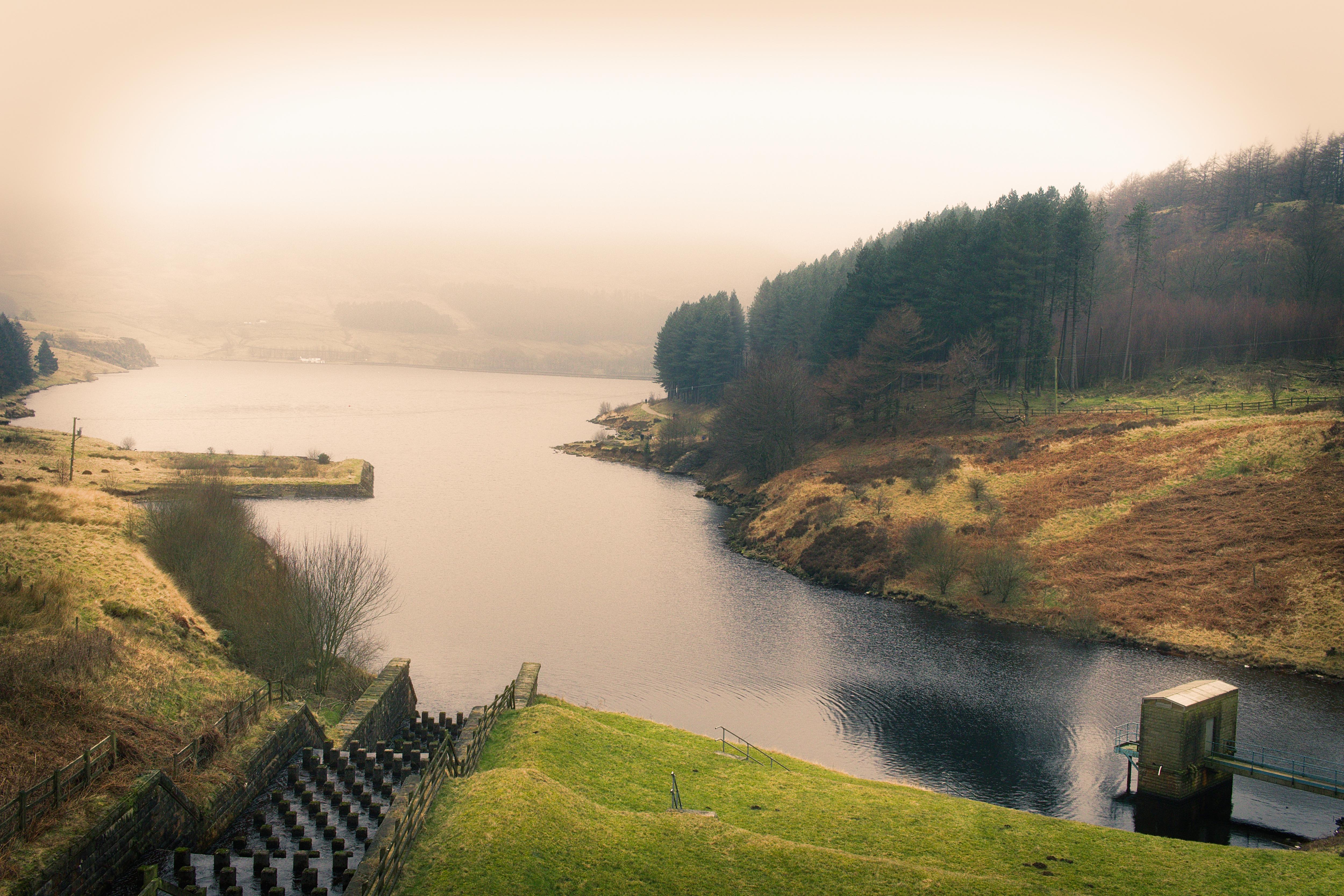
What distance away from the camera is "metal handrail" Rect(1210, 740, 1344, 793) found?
2561 centimetres

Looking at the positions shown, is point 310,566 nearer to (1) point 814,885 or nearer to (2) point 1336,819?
(1) point 814,885

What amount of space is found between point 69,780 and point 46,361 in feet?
733

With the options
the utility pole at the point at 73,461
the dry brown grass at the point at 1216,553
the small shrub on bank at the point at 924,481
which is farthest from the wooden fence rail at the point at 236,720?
the utility pole at the point at 73,461

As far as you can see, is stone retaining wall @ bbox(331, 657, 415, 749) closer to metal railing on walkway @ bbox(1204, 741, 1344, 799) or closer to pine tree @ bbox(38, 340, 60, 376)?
metal railing on walkway @ bbox(1204, 741, 1344, 799)

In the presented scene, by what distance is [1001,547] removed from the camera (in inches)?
2098

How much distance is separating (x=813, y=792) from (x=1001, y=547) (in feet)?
118

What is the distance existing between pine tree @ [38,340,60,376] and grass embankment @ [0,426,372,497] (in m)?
114

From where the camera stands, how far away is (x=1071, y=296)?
264 ft

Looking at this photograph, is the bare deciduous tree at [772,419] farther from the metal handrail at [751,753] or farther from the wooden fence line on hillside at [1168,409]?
the metal handrail at [751,753]

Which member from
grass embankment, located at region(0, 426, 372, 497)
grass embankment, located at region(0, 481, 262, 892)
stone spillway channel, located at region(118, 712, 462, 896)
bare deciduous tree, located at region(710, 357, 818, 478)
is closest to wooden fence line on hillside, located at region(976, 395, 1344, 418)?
bare deciduous tree, located at region(710, 357, 818, 478)

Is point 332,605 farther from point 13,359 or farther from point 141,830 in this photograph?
point 13,359

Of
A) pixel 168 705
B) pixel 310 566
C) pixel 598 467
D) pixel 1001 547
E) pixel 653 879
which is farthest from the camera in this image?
pixel 598 467

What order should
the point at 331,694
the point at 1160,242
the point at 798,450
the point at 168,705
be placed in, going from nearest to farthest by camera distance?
the point at 168,705
the point at 331,694
the point at 798,450
the point at 1160,242

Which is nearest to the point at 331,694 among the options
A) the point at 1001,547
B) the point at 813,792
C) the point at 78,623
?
the point at 78,623
